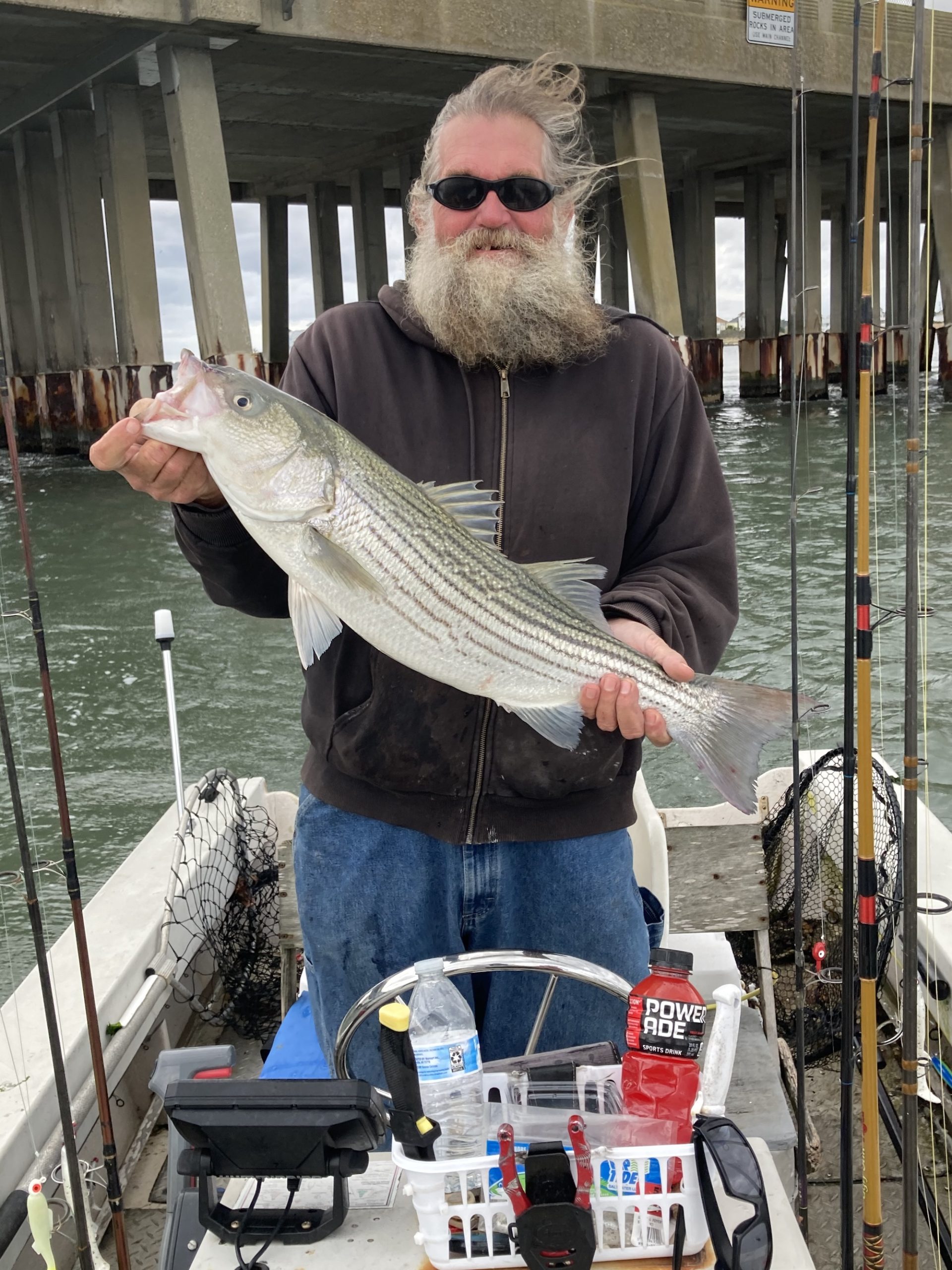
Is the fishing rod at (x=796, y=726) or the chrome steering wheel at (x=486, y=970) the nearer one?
the chrome steering wheel at (x=486, y=970)

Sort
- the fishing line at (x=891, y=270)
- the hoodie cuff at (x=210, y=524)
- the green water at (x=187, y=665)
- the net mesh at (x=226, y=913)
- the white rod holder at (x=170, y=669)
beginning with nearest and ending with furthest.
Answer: the hoodie cuff at (x=210, y=524)
the fishing line at (x=891, y=270)
the white rod holder at (x=170, y=669)
the net mesh at (x=226, y=913)
the green water at (x=187, y=665)

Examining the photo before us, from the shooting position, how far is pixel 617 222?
1222 inches

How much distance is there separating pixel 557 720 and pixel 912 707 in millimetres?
808

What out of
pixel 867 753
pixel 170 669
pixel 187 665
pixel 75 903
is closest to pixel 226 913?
pixel 170 669

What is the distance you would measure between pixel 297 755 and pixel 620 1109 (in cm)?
543

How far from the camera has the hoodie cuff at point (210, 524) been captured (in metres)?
2.28

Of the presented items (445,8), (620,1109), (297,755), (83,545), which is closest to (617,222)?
(445,8)

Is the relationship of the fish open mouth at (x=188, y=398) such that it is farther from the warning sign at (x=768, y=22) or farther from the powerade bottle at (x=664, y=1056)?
the warning sign at (x=768, y=22)

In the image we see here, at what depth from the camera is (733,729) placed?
90.4 inches

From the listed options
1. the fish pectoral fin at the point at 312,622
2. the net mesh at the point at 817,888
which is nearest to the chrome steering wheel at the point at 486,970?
the fish pectoral fin at the point at 312,622

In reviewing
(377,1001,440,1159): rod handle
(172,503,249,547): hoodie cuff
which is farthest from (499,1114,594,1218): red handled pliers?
(172,503,249,547): hoodie cuff

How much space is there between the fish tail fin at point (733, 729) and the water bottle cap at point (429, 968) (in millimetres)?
701

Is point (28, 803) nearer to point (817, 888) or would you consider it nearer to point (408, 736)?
point (817, 888)

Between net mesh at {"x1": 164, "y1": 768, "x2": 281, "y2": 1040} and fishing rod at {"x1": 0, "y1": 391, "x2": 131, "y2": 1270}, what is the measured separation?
99 centimetres
